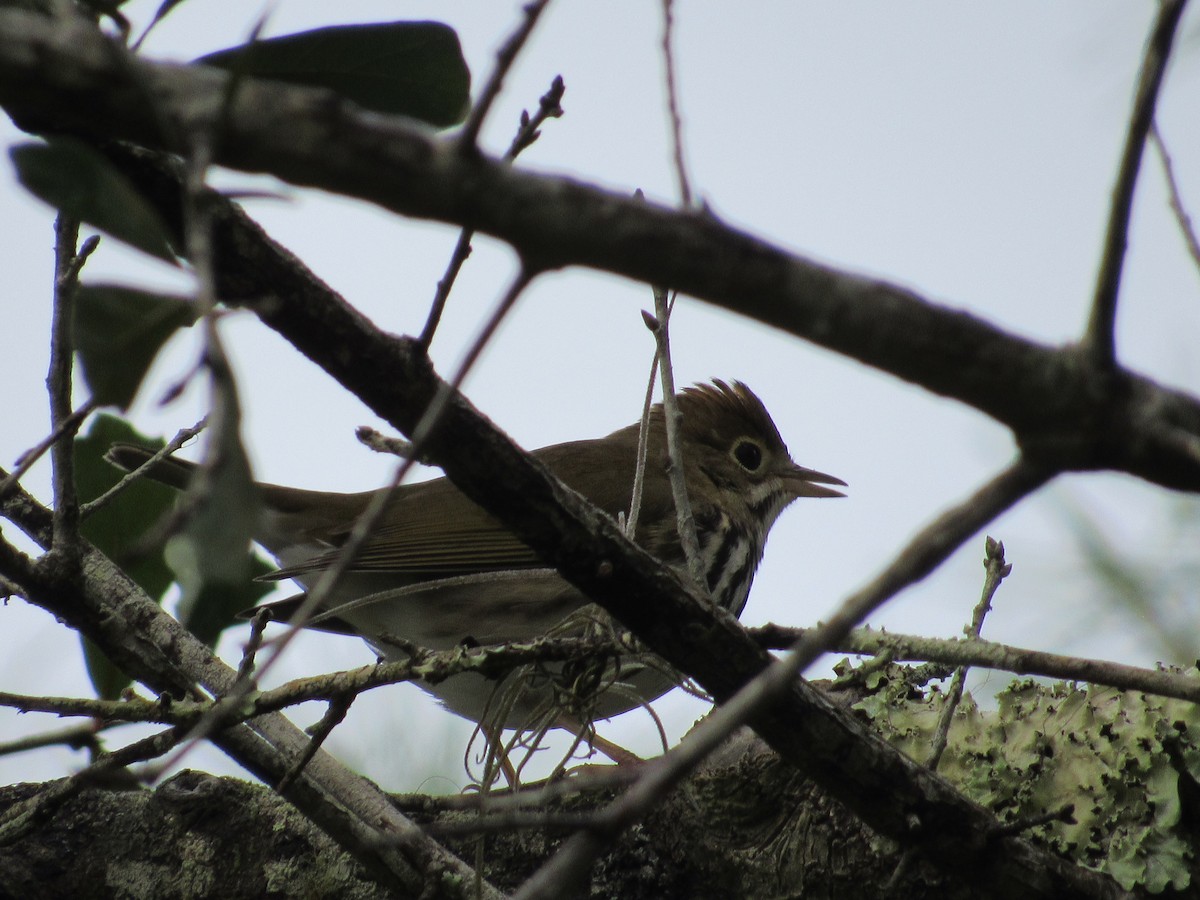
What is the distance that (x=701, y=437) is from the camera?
6.38 meters

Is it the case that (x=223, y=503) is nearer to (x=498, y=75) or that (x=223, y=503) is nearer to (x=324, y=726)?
(x=498, y=75)

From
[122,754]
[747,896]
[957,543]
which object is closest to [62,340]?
[122,754]

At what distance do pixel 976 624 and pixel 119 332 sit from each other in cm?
206

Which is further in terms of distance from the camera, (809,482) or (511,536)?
(809,482)

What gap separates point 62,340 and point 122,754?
839 millimetres

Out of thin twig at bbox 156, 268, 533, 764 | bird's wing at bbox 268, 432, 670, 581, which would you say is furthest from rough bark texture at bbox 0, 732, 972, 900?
thin twig at bbox 156, 268, 533, 764

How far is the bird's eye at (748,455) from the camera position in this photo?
6.22 meters

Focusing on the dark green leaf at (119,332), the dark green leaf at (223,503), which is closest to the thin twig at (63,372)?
the dark green leaf at (119,332)

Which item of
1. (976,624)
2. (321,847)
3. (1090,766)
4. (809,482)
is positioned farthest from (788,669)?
(809,482)

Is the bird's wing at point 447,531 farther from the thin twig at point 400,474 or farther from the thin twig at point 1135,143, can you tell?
the thin twig at point 1135,143

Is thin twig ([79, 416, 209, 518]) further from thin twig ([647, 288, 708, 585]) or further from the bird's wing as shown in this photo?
the bird's wing

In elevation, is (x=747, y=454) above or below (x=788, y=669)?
above

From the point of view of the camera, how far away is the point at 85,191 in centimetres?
148

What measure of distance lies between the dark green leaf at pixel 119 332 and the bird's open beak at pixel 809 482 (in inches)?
195
